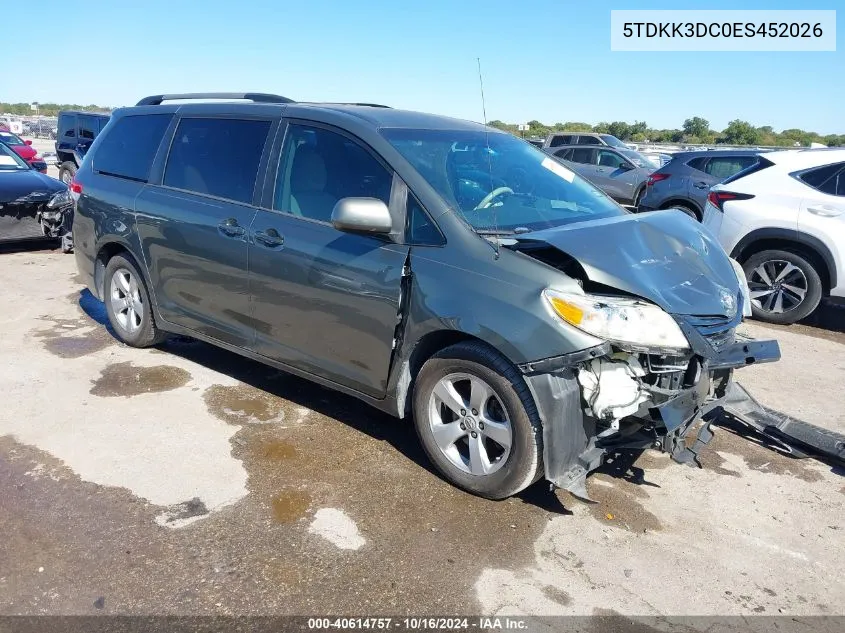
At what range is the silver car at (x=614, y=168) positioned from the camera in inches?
599

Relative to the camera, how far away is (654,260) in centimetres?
345

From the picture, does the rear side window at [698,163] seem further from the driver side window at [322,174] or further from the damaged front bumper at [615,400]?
the driver side window at [322,174]

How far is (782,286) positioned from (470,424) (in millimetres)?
4994

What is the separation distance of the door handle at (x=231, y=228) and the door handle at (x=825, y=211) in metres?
5.48

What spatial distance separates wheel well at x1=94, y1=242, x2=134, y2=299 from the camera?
5.46 m

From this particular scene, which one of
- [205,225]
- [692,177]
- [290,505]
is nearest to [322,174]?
[205,225]

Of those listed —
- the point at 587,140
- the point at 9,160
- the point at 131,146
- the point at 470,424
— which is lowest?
the point at 470,424

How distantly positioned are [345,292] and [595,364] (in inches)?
54.8

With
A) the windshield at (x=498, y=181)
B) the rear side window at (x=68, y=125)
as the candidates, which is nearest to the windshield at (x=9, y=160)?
the windshield at (x=498, y=181)

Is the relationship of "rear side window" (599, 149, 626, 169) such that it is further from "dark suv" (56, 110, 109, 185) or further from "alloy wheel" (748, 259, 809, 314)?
"dark suv" (56, 110, 109, 185)

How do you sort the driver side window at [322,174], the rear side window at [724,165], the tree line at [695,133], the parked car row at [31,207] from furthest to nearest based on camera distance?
the tree line at [695,133] → the rear side window at [724,165] → the parked car row at [31,207] → the driver side window at [322,174]

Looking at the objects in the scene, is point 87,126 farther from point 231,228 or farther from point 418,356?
point 418,356

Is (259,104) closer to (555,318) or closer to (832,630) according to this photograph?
(555,318)

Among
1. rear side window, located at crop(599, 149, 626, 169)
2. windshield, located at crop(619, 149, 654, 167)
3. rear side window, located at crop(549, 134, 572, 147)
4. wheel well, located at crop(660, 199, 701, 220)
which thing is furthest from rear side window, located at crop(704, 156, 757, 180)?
rear side window, located at crop(549, 134, 572, 147)
